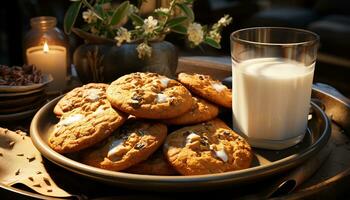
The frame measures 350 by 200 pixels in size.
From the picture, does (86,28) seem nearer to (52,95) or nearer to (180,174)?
(52,95)

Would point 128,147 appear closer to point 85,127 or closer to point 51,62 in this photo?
point 85,127

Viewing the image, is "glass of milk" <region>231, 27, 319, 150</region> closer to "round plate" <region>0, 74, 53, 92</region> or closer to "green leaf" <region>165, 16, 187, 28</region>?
"green leaf" <region>165, 16, 187, 28</region>

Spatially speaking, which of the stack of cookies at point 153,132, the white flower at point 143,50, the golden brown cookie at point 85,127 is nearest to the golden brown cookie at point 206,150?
the stack of cookies at point 153,132

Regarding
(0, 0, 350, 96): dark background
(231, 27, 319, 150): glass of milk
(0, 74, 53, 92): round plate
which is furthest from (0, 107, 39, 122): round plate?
(0, 0, 350, 96): dark background

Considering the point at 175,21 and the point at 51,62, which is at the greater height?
the point at 175,21

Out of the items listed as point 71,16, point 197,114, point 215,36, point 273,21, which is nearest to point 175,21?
point 215,36

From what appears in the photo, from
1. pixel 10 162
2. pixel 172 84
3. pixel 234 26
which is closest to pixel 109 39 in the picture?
pixel 172 84
